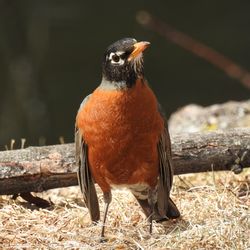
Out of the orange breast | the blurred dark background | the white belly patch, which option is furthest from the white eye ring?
the blurred dark background

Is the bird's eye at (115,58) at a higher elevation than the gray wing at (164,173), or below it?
higher

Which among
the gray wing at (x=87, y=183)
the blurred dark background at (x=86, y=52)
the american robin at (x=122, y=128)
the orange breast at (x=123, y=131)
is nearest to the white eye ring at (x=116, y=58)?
the american robin at (x=122, y=128)

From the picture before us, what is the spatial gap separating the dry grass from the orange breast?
0.38 metres

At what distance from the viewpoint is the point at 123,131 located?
5195mm

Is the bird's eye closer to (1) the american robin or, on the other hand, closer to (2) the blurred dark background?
(1) the american robin

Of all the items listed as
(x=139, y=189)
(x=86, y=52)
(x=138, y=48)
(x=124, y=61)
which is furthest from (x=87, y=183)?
(x=86, y=52)

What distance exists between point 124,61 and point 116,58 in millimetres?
50

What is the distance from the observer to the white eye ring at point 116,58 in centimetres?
507

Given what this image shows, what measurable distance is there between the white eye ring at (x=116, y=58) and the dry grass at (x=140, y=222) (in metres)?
1.00

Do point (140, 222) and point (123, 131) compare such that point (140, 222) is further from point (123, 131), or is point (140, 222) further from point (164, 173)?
point (123, 131)

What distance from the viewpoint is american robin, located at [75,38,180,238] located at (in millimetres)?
5184

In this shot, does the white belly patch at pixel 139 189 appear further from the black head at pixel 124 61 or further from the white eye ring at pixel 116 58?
the white eye ring at pixel 116 58

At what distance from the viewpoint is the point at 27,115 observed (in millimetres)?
14008

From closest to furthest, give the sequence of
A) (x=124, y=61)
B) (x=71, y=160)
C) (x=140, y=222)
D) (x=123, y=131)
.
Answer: (x=124, y=61), (x=123, y=131), (x=140, y=222), (x=71, y=160)
